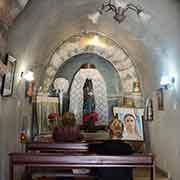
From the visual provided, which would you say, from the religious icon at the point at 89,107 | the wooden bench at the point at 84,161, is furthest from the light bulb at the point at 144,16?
the religious icon at the point at 89,107

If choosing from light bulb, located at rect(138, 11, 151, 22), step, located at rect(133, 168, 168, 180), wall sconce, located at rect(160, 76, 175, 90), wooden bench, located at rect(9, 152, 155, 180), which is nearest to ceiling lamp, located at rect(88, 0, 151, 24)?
light bulb, located at rect(138, 11, 151, 22)

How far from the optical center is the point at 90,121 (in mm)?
8430

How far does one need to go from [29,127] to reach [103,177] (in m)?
2.86

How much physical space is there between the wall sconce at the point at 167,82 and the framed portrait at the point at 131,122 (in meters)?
0.91

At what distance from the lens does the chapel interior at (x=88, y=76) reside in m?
5.05

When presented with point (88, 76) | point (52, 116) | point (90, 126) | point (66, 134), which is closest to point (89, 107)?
point (90, 126)

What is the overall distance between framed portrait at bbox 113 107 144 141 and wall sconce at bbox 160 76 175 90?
0.91m

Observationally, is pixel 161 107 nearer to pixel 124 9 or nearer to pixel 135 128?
pixel 135 128

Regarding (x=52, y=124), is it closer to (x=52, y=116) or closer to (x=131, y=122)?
(x=52, y=116)

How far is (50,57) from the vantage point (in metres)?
8.32

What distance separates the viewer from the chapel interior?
16.6 ft

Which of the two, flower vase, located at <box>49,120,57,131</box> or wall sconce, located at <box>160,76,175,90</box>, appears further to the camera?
flower vase, located at <box>49,120,57,131</box>

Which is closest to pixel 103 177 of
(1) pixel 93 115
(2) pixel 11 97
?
(2) pixel 11 97

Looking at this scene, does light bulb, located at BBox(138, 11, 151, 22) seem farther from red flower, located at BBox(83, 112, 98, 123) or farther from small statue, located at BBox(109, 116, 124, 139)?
red flower, located at BBox(83, 112, 98, 123)
